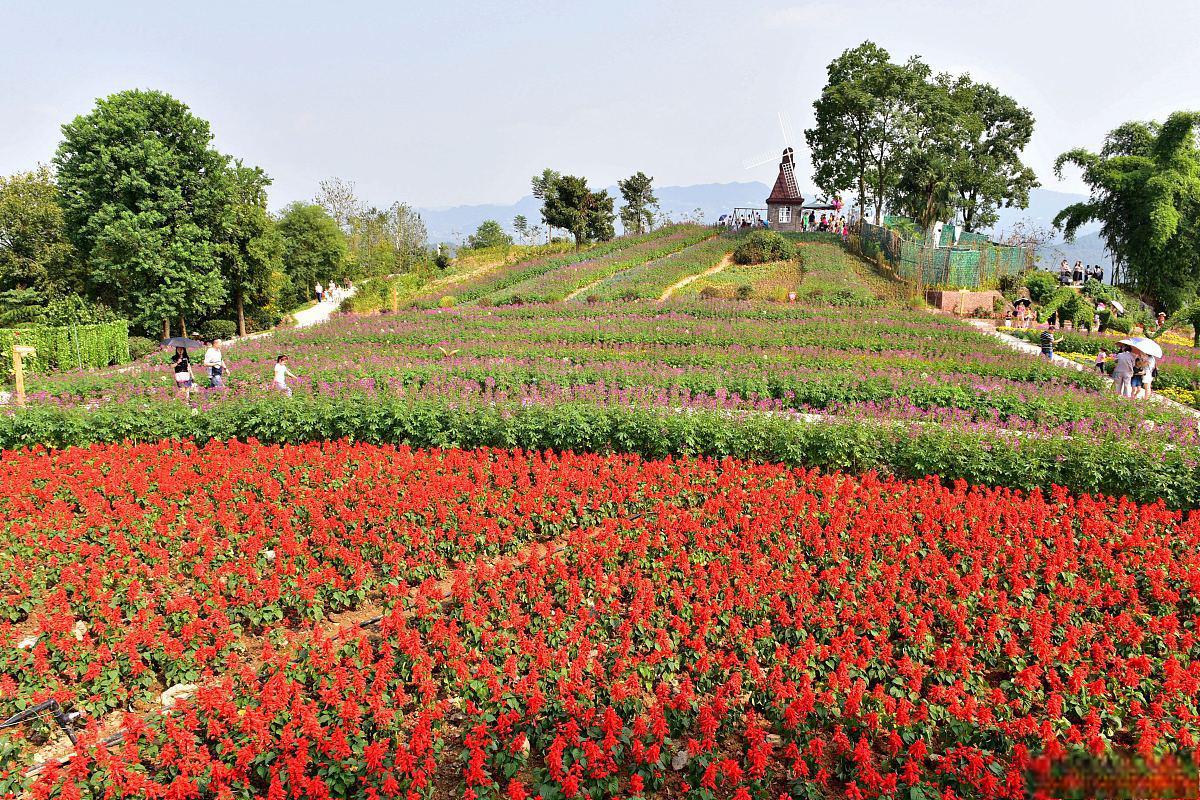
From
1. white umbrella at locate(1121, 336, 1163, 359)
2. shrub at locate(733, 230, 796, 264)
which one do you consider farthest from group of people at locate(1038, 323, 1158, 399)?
shrub at locate(733, 230, 796, 264)

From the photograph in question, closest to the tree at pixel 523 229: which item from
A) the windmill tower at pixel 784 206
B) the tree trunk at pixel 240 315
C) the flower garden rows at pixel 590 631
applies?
the windmill tower at pixel 784 206

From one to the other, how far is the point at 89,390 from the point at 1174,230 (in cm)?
4570

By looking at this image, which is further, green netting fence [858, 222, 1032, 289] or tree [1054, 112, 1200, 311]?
tree [1054, 112, 1200, 311]

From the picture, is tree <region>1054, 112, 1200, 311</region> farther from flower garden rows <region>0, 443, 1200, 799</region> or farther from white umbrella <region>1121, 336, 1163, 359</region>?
flower garden rows <region>0, 443, 1200, 799</region>

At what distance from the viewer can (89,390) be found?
1417 cm

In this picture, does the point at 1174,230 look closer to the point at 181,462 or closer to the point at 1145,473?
the point at 1145,473

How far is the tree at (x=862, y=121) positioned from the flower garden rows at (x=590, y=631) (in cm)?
4379

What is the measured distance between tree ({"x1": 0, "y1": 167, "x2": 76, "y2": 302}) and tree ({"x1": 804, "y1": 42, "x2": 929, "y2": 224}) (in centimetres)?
4519

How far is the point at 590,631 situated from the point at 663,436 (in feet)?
15.5

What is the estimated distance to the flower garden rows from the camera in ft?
14.5

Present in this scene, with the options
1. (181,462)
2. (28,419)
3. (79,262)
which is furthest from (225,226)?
(181,462)

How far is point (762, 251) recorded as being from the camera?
38.5 metres

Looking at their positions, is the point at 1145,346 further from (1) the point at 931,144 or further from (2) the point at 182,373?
(1) the point at 931,144

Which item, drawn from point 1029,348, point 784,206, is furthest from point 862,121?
point 1029,348
